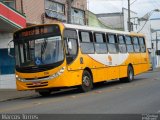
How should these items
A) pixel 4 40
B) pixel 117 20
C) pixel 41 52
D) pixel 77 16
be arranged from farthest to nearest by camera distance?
pixel 117 20 < pixel 77 16 < pixel 4 40 < pixel 41 52

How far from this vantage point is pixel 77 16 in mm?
41062

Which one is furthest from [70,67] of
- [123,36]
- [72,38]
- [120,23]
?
[120,23]

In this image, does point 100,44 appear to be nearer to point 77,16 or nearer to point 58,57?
point 58,57

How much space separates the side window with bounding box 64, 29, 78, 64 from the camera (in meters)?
21.2

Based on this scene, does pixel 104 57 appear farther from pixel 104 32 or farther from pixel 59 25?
pixel 59 25

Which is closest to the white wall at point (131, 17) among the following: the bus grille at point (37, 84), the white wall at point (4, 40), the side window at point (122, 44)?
the side window at point (122, 44)

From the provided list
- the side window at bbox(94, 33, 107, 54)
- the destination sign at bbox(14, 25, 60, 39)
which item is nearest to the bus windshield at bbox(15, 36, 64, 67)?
the destination sign at bbox(14, 25, 60, 39)

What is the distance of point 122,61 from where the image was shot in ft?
91.2

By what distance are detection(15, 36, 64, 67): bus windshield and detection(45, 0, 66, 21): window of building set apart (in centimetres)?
1261

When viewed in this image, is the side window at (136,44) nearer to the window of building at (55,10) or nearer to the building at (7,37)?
the window of building at (55,10)

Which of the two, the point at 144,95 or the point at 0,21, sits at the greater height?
the point at 0,21

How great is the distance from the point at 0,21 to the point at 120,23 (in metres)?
43.1

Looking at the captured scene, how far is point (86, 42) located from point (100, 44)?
191 cm

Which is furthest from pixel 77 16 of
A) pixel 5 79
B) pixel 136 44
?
pixel 5 79
